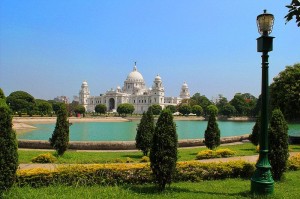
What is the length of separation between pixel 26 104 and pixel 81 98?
60.0 metres

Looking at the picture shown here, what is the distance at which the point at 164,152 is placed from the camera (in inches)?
268

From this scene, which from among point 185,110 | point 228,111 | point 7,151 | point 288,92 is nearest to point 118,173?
point 7,151

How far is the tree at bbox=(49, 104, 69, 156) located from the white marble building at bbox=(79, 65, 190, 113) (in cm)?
10390

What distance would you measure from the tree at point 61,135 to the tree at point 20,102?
6457 centimetres

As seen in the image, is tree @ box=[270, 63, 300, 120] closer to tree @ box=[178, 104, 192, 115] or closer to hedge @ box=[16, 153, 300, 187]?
hedge @ box=[16, 153, 300, 187]

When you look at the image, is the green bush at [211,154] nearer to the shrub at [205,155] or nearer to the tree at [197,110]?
the shrub at [205,155]

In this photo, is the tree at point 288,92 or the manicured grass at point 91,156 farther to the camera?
the tree at point 288,92

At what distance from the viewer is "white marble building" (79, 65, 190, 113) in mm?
122250

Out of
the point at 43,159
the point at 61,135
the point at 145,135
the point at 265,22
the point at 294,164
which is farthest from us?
the point at 145,135

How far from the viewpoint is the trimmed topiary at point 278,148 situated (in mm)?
7984

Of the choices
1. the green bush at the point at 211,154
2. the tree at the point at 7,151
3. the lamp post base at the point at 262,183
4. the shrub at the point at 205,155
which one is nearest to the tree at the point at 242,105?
the green bush at the point at 211,154

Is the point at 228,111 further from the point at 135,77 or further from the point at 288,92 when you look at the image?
the point at 288,92

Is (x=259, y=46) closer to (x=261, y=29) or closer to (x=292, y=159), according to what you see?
(x=261, y=29)

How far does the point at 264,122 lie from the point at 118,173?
11.5 feet
